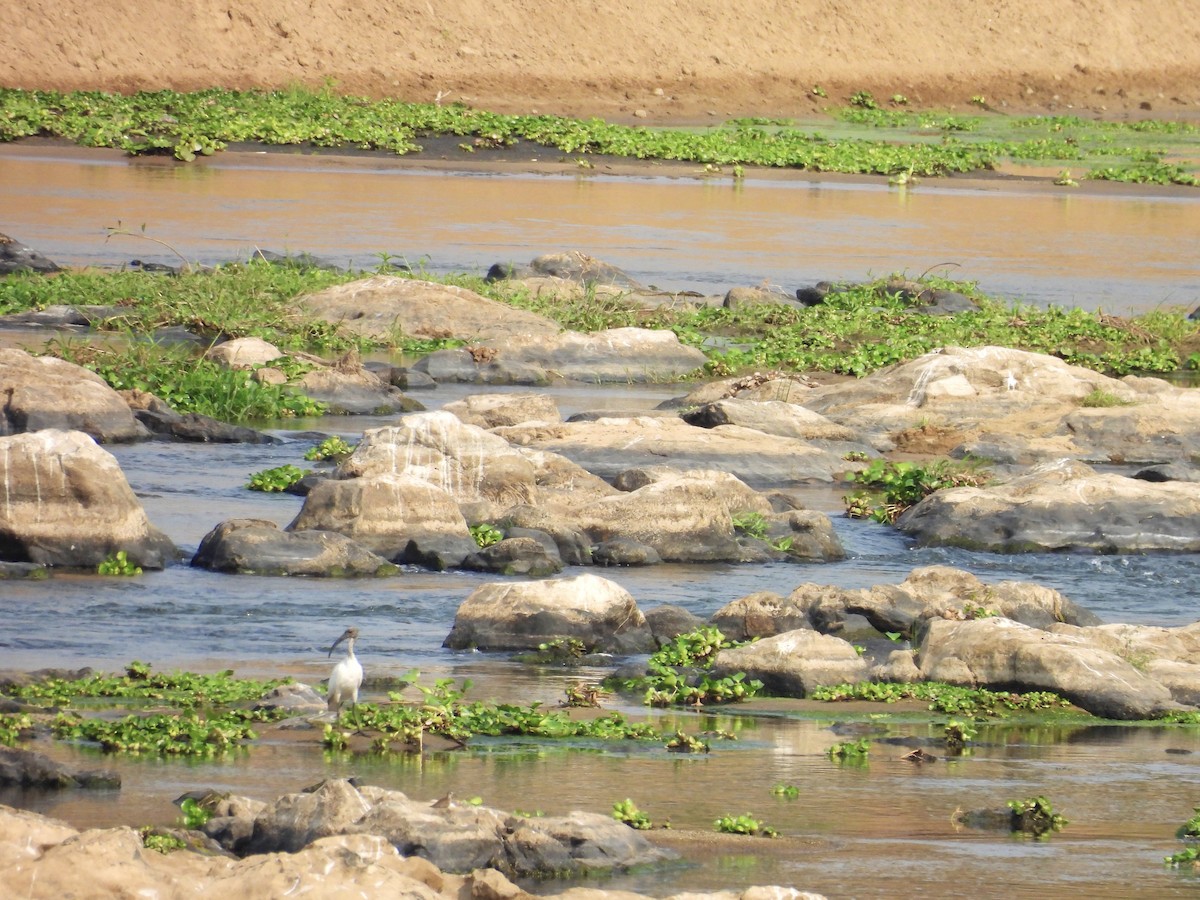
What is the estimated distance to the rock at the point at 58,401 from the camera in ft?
43.4

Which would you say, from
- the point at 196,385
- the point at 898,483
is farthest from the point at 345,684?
the point at 196,385

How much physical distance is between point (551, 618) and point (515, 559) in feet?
5.34

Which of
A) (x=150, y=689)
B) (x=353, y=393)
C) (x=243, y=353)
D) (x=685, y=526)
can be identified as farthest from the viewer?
(x=243, y=353)

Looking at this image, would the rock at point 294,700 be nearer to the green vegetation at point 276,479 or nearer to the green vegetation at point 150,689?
the green vegetation at point 150,689

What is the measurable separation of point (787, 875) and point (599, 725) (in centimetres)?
177

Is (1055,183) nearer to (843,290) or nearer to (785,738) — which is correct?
(843,290)

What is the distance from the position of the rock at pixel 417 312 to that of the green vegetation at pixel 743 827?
38.9 feet

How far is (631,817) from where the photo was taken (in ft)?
22.0

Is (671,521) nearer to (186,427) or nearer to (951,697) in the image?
(951,697)

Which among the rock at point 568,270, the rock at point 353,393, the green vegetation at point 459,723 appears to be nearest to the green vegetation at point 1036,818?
the green vegetation at point 459,723

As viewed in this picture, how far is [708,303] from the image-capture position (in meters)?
21.8

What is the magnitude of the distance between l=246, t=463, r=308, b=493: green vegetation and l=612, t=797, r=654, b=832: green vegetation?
21.4 feet

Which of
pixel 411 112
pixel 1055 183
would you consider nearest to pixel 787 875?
pixel 1055 183

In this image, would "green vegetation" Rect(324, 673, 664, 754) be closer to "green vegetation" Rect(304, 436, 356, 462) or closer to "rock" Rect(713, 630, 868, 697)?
"rock" Rect(713, 630, 868, 697)
